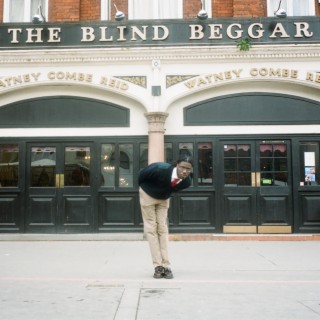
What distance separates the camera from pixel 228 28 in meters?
9.52

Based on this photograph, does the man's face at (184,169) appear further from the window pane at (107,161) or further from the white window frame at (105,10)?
the white window frame at (105,10)

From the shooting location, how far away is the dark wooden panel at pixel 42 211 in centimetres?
962

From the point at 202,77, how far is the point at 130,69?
160 centimetres

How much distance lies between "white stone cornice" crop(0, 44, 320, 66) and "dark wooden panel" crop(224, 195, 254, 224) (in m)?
3.13

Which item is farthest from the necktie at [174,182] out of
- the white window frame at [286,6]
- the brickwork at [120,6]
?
the white window frame at [286,6]

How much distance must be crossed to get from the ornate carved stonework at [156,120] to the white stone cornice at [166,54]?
1.22 metres

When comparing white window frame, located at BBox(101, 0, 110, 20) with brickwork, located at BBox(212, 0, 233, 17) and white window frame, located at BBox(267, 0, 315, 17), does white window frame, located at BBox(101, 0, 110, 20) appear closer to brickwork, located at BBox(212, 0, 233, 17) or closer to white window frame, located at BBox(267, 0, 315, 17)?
brickwork, located at BBox(212, 0, 233, 17)

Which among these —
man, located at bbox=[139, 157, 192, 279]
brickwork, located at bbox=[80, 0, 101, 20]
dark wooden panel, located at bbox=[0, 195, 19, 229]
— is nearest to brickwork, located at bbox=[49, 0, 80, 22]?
brickwork, located at bbox=[80, 0, 101, 20]

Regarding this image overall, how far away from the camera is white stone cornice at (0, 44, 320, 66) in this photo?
9.41 metres

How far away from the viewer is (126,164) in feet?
32.1

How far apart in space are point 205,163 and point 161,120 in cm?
140
